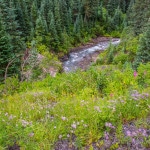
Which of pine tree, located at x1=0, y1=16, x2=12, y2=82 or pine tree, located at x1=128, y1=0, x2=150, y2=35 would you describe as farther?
pine tree, located at x1=128, y1=0, x2=150, y2=35

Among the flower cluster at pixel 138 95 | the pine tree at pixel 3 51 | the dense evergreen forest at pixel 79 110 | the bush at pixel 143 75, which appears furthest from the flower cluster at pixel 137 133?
the pine tree at pixel 3 51

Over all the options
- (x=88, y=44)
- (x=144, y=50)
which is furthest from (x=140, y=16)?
(x=144, y=50)

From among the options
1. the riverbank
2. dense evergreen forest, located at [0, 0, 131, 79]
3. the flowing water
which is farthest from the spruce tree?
the riverbank

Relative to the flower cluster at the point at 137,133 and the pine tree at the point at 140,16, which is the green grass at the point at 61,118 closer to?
the flower cluster at the point at 137,133

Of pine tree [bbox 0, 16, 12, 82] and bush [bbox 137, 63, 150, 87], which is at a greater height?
bush [bbox 137, 63, 150, 87]

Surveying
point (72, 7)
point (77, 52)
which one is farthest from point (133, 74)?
point (72, 7)

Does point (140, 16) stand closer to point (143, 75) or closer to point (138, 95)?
point (143, 75)

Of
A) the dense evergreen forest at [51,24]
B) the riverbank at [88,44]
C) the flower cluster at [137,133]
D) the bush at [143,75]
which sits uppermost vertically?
the flower cluster at [137,133]

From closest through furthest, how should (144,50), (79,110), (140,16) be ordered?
(79,110), (144,50), (140,16)

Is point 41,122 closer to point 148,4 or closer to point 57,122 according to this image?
point 57,122

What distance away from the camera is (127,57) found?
28844mm

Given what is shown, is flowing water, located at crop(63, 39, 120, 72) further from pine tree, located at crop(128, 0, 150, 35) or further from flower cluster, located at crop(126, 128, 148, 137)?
flower cluster, located at crop(126, 128, 148, 137)

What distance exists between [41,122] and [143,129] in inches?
75.2

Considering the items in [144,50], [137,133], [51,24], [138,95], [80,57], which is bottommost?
[80,57]
